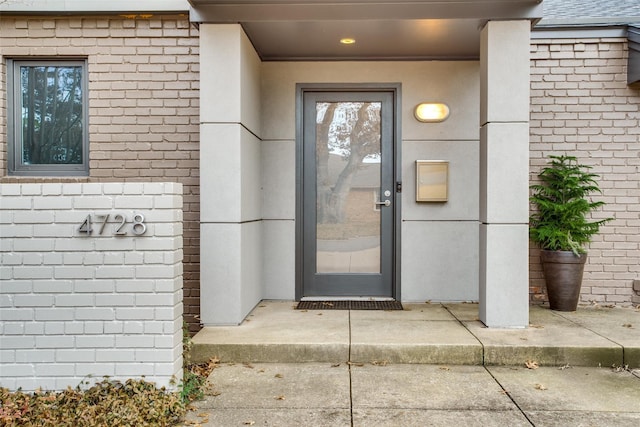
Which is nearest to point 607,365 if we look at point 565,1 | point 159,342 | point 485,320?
point 485,320

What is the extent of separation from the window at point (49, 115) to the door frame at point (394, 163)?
7.30 feet

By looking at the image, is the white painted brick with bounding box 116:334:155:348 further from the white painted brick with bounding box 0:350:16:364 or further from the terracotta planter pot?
the terracotta planter pot

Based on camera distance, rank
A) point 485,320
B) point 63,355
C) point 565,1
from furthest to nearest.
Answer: point 565,1 → point 485,320 → point 63,355

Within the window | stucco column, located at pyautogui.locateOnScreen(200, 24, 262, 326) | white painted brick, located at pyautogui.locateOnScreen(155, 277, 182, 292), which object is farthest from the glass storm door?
white painted brick, located at pyautogui.locateOnScreen(155, 277, 182, 292)

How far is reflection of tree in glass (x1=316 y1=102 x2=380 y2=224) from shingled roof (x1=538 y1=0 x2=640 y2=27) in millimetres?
2046

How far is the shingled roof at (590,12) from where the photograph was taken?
Result: 5.20 meters

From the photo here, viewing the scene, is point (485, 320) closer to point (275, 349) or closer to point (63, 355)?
point (275, 349)

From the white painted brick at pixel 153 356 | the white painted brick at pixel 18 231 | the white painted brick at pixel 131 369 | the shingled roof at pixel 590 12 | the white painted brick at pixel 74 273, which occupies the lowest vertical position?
the white painted brick at pixel 131 369

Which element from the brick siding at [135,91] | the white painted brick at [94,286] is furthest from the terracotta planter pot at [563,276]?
the white painted brick at [94,286]

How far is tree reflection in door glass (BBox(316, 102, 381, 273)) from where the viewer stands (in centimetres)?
551

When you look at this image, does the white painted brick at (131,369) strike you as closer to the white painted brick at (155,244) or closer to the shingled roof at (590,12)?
the white painted brick at (155,244)

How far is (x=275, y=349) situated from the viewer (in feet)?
12.7

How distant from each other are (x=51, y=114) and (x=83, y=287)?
9.87ft

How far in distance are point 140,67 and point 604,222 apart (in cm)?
508
